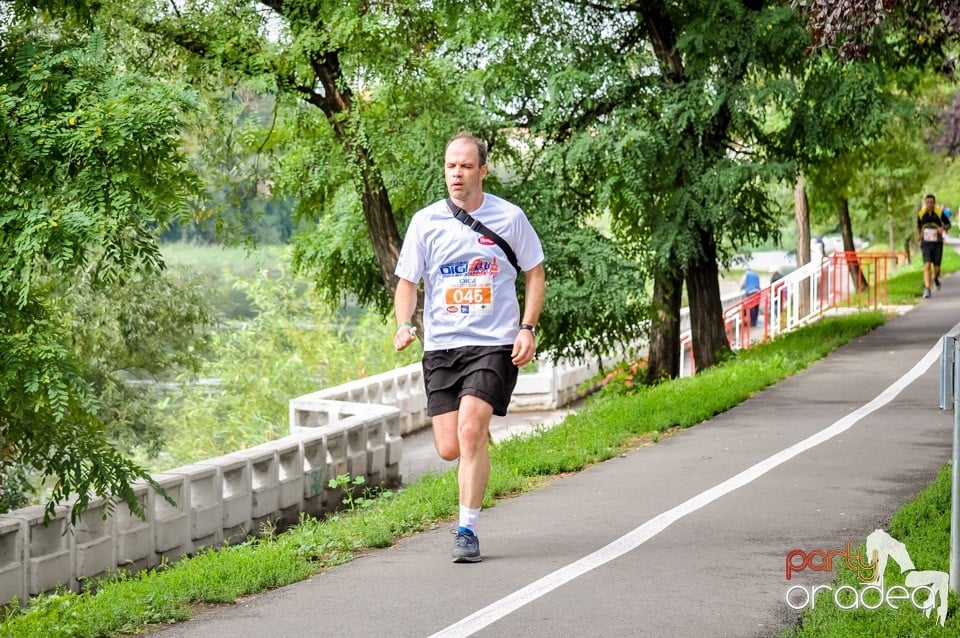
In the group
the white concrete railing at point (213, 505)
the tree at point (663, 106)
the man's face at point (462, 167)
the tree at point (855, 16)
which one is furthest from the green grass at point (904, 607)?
Answer: the tree at point (663, 106)

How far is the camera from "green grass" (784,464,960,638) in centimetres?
520

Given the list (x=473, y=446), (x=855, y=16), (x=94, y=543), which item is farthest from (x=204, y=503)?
(x=855, y=16)

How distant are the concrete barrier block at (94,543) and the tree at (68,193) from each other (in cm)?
247

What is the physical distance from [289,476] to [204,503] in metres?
1.87

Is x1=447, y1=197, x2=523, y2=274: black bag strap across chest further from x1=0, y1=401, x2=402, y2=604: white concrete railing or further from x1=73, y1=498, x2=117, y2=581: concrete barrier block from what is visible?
x1=73, y1=498, x2=117, y2=581: concrete barrier block

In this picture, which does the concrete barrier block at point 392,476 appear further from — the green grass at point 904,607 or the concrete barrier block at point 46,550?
the green grass at point 904,607

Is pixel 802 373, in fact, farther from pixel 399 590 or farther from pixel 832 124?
pixel 399 590

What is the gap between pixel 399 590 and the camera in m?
6.29

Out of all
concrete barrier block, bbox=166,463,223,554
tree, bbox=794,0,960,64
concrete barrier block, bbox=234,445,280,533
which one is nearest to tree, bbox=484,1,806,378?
tree, bbox=794,0,960,64

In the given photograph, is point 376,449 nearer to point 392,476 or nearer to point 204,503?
point 392,476

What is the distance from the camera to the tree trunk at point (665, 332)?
19353 mm

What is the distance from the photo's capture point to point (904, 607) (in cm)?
549

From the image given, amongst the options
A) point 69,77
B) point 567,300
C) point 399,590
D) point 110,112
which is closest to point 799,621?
point 399,590

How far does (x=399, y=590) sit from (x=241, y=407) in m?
33.1
